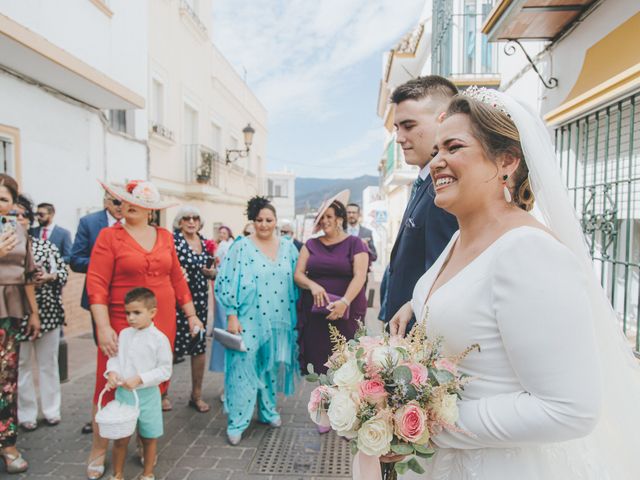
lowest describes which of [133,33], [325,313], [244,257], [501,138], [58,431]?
[58,431]

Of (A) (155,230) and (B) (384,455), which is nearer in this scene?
(B) (384,455)

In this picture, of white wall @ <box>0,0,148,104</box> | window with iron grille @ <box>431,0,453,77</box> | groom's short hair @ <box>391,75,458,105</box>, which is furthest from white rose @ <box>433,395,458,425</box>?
window with iron grille @ <box>431,0,453,77</box>

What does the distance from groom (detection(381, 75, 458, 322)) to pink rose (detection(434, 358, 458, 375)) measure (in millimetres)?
1099

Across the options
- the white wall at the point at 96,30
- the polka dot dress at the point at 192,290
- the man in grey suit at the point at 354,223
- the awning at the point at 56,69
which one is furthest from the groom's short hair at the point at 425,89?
the white wall at the point at 96,30

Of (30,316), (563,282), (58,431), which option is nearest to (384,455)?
(563,282)

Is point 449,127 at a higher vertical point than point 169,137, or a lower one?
lower

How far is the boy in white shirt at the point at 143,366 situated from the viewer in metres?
3.18

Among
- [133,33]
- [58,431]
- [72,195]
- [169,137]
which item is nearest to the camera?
[58,431]

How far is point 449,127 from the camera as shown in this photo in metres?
1.52

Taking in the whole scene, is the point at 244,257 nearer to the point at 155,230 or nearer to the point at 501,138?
the point at 155,230

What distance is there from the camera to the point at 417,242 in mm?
2549

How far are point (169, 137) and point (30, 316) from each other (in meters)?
9.50

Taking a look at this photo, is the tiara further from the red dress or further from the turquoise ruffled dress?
the turquoise ruffled dress

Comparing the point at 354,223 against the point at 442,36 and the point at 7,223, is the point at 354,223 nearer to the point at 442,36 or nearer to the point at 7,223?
the point at 442,36
